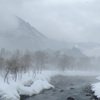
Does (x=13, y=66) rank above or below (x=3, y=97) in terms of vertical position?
above

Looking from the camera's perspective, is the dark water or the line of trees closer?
the dark water

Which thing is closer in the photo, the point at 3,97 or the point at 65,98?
the point at 3,97

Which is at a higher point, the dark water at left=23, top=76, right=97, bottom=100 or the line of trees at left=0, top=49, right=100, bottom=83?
the line of trees at left=0, top=49, right=100, bottom=83

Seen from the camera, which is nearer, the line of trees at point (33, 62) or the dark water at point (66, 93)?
the dark water at point (66, 93)

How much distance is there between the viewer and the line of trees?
149 feet

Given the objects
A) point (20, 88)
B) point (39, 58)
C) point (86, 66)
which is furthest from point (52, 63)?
point (20, 88)

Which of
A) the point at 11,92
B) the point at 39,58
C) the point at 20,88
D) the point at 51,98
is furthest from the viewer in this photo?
the point at 39,58

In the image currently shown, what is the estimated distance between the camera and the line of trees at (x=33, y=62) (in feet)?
149

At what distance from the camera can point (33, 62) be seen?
9106 centimetres

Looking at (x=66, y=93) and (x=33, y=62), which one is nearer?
(x=66, y=93)

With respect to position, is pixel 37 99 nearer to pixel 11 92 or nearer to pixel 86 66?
pixel 11 92

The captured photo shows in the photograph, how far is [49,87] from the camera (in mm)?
46938

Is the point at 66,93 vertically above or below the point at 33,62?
below

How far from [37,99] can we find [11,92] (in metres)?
5.88
